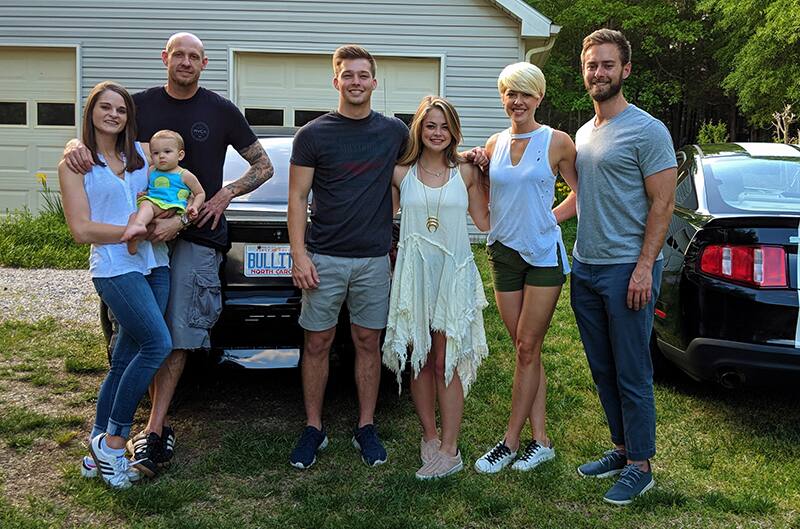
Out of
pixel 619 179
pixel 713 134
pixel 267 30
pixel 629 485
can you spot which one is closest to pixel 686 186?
pixel 619 179

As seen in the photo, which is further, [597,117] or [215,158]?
[215,158]

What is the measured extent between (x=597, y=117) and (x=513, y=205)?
534 millimetres

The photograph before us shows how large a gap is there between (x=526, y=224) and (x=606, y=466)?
1.18 m

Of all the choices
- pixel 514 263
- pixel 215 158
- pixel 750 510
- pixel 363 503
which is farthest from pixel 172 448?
pixel 750 510

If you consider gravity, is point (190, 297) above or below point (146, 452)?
above

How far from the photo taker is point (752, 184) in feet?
14.0

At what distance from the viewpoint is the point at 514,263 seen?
338 centimetres

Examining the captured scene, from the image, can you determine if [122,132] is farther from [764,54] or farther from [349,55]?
[764,54]

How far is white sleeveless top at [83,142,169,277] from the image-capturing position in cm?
306

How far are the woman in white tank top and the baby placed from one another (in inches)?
2.0

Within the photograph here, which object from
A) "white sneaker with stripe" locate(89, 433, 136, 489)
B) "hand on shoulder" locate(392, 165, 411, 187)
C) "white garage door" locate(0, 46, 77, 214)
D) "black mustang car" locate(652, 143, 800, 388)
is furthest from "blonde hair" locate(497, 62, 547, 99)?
"white garage door" locate(0, 46, 77, 214)

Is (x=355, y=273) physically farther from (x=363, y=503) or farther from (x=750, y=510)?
(x=750, y=510)

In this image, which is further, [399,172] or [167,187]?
[399,172]

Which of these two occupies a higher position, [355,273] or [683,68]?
[683,68]
